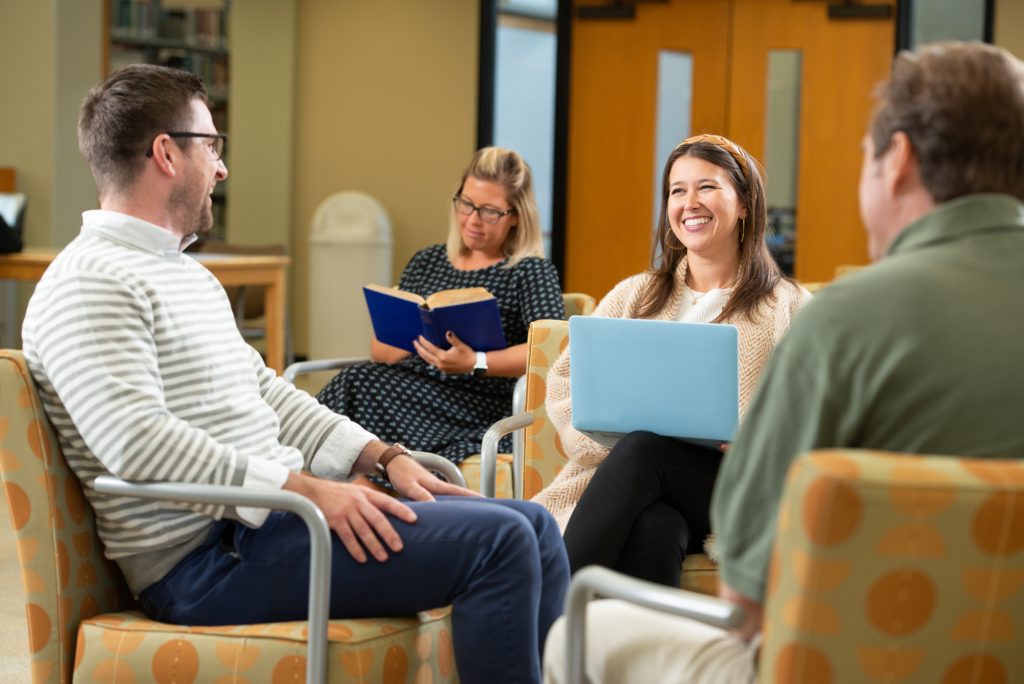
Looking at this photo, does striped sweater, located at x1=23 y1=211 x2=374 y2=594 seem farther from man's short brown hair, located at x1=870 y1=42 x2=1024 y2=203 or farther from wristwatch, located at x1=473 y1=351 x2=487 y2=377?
wristwatch, located at x1=473 y1=351 x2=487 y2=377

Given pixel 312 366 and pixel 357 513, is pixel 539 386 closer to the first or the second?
pixel 312 366

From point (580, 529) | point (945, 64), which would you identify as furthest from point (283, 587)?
point (945, 64)

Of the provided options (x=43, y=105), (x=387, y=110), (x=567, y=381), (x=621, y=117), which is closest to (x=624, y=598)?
(x=567, y=381)

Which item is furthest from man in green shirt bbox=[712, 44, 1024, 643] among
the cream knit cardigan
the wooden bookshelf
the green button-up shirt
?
the wooden bookshelf

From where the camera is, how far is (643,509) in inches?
86.5

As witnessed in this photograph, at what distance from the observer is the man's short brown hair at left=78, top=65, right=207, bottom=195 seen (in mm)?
1846

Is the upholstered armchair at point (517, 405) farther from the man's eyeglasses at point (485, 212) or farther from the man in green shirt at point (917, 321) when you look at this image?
the man in green shirt at point (917, 321)

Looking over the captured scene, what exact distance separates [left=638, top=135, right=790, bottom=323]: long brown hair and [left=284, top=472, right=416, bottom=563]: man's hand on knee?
0.96 meters

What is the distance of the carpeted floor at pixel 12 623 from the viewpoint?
262 cm

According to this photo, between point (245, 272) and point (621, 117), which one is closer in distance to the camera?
point (245, 272)

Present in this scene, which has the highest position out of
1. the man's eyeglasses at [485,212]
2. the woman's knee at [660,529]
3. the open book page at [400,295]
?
the man's eyeglasses at [485,212]

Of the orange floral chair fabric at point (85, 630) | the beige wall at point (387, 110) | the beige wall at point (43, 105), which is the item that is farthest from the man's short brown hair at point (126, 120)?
the beige wall at point (387, 110)

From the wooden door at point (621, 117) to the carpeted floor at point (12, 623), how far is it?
3791 mm

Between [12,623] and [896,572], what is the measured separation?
96.8 inches
